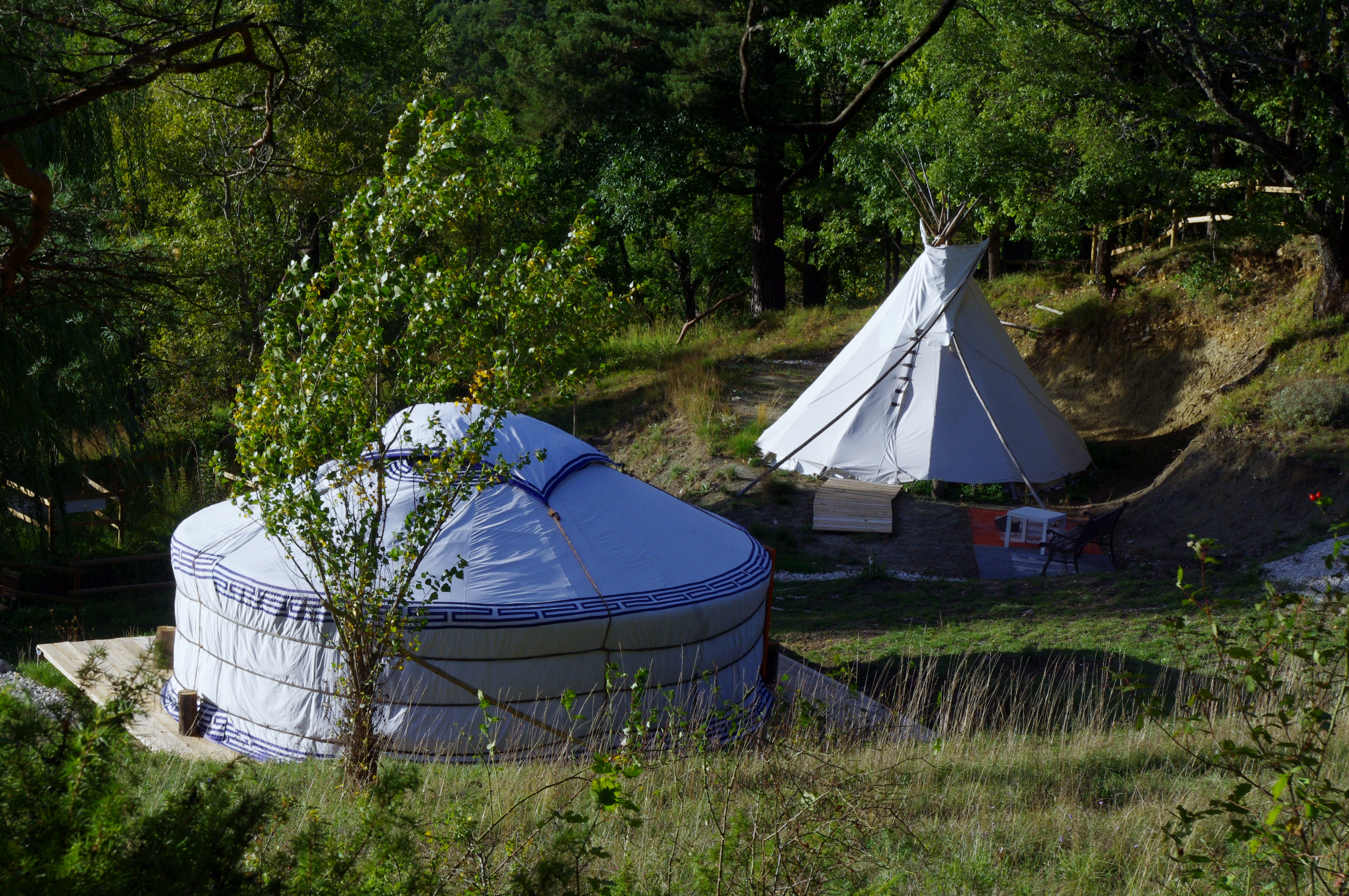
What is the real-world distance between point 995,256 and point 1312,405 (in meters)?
8.74

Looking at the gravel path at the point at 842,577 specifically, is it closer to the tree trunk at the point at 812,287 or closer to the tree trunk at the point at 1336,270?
the tree trunk at the point at 1336,270

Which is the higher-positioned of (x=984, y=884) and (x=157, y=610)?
(x=984, y=884)

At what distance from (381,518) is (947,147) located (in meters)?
11.4

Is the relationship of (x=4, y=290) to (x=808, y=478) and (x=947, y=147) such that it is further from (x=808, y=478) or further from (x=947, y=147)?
(x=947, y=147)

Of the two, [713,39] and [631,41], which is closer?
[713,39]

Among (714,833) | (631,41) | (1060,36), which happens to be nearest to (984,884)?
(714,833)

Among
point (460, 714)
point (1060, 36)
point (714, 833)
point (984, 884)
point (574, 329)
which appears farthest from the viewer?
point (1060, 36)

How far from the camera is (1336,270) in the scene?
11.6 m

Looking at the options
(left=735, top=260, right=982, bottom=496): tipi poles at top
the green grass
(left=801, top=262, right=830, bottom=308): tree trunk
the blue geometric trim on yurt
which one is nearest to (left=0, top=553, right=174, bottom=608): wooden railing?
the blue geometric trim on yurt

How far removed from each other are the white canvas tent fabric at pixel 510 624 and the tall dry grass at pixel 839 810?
763mm

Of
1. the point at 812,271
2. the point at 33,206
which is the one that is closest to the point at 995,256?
the point at 812,271

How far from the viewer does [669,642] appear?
5.89 meters

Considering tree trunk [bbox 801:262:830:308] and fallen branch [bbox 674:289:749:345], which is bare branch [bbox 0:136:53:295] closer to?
fallen branch [bbox 674:289:749:345]

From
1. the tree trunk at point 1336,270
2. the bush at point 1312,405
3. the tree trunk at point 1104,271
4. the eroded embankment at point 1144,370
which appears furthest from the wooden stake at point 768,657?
the tree trunk at point 1104,271
